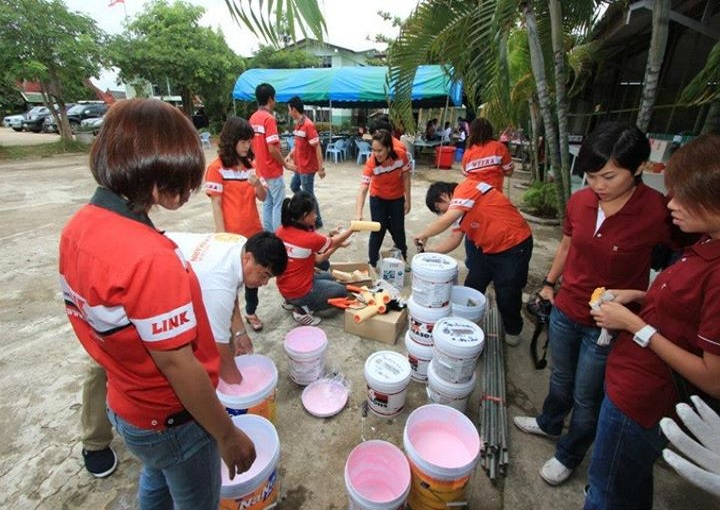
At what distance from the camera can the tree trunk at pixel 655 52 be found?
83.8 inches

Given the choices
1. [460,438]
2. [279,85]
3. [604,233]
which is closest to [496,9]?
[604,233]

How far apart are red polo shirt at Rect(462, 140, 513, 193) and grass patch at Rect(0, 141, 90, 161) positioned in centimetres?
1259

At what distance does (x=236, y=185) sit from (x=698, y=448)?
10.4 feet

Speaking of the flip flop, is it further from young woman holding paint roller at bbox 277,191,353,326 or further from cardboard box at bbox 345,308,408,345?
cardboard box at bbox 345,308,408,345

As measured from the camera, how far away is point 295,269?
3219 millimetres

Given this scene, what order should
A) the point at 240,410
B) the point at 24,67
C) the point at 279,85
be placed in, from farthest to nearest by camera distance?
the point at 279,85 < the point at 24,67 < the point at 240,410

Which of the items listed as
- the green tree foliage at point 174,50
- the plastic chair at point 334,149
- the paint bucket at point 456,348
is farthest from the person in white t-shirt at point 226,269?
the green tree foliage at point 174,50

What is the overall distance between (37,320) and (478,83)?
4.52m

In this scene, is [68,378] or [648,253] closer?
[648,253]

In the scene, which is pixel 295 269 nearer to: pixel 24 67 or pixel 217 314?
pixel 217 314

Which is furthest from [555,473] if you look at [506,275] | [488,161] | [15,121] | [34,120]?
[15,121]

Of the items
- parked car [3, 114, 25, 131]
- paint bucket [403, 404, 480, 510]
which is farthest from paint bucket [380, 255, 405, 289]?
parked car [3, 114, 25, 131]

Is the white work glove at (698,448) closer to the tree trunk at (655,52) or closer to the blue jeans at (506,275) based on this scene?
the blue jeans at (506,275)

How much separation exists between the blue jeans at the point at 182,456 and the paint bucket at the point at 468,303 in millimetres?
1975
